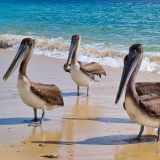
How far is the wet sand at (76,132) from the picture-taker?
6.12 meters

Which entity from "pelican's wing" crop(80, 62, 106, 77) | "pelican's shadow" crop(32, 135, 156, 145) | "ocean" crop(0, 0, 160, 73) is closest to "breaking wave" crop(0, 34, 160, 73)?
"ocean" crop(0, 0, 160, 73)

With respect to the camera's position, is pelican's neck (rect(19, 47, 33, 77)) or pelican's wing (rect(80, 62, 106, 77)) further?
pelican's wing (rect(80, 62, 106, 77))

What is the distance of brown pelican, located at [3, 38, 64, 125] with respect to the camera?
734 centimetres

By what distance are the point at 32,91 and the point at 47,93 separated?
25 cm

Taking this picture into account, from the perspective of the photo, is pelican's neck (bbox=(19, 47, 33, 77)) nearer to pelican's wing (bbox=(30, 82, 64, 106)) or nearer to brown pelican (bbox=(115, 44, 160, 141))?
pelican's wing (bbox=(30, 82, 64, 106))

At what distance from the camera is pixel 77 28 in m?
26.5

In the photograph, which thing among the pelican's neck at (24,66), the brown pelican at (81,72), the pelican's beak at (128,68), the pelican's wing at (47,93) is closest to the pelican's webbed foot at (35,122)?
the pelican's wing at (47,93)

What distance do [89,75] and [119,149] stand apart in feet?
12.3

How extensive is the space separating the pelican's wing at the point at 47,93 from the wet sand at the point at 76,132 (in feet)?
0.97

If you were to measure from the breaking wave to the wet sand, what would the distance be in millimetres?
4173

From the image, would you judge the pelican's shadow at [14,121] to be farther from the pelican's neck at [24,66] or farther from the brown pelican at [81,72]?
the brown pelican at [81,72]

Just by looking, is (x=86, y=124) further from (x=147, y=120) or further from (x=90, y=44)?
(x=90, y=44)

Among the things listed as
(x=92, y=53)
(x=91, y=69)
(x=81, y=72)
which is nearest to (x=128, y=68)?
(x=81, y=72)

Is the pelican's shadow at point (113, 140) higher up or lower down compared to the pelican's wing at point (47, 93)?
lower down
